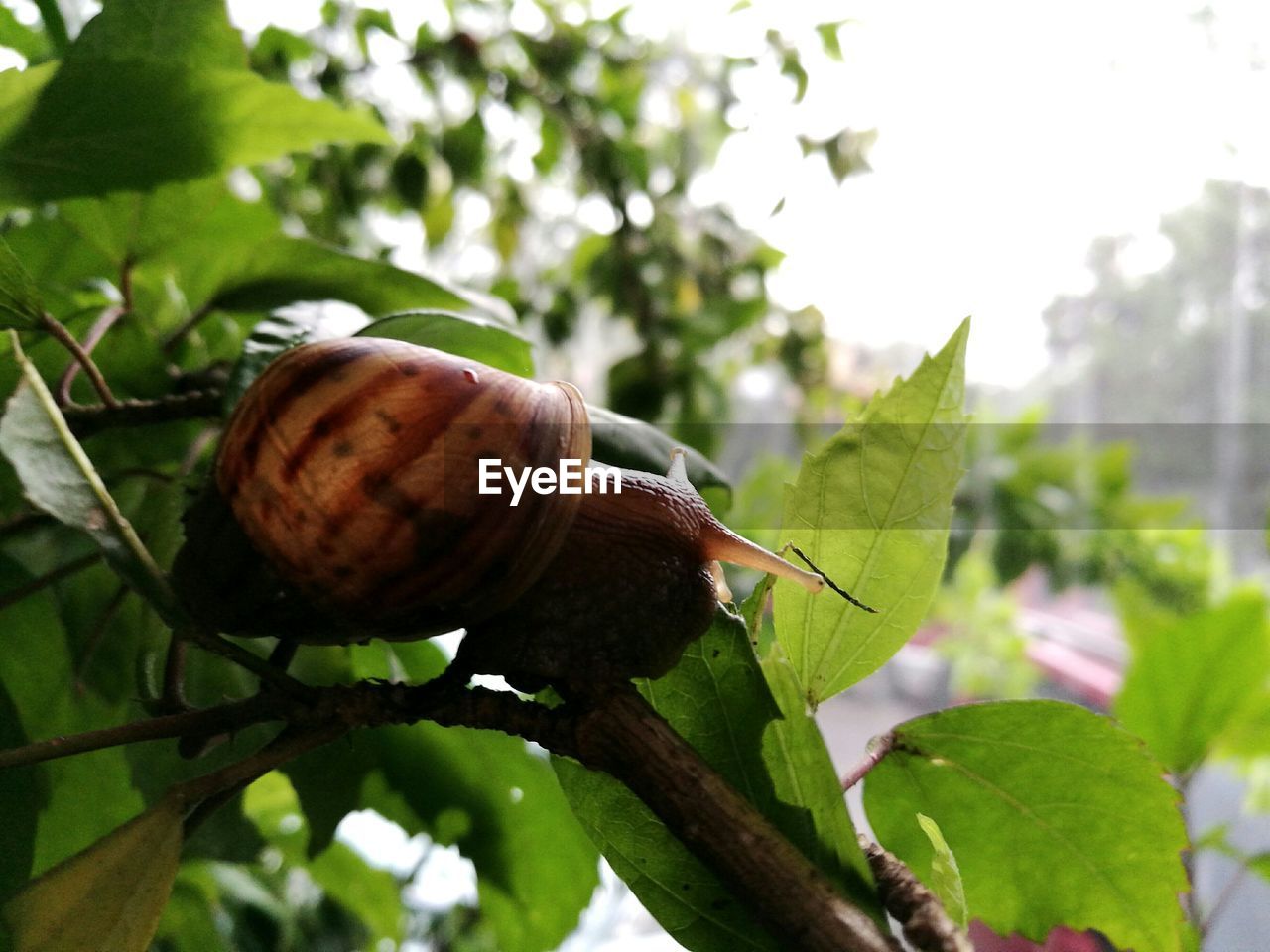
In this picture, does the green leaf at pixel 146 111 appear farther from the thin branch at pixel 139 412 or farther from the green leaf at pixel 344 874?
the green leaf at pixel 344 874

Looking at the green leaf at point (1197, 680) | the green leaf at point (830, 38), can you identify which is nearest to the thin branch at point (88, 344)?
the green leaf at point (1197, 680)

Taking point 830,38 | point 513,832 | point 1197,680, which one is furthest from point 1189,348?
point 513,832

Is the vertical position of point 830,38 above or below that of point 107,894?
above

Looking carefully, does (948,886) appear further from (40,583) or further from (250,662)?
(40,583)

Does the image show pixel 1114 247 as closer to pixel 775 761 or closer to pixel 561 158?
pixel 561 158

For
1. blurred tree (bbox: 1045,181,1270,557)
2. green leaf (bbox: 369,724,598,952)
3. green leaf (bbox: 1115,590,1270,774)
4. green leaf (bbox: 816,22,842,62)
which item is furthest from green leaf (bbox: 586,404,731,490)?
blurred tree (bbox: 1045,181,1270,557)

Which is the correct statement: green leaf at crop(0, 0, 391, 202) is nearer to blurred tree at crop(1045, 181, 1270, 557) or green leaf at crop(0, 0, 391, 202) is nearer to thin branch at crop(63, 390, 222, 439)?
thin branch at crop(63, 390, 222, 439)
